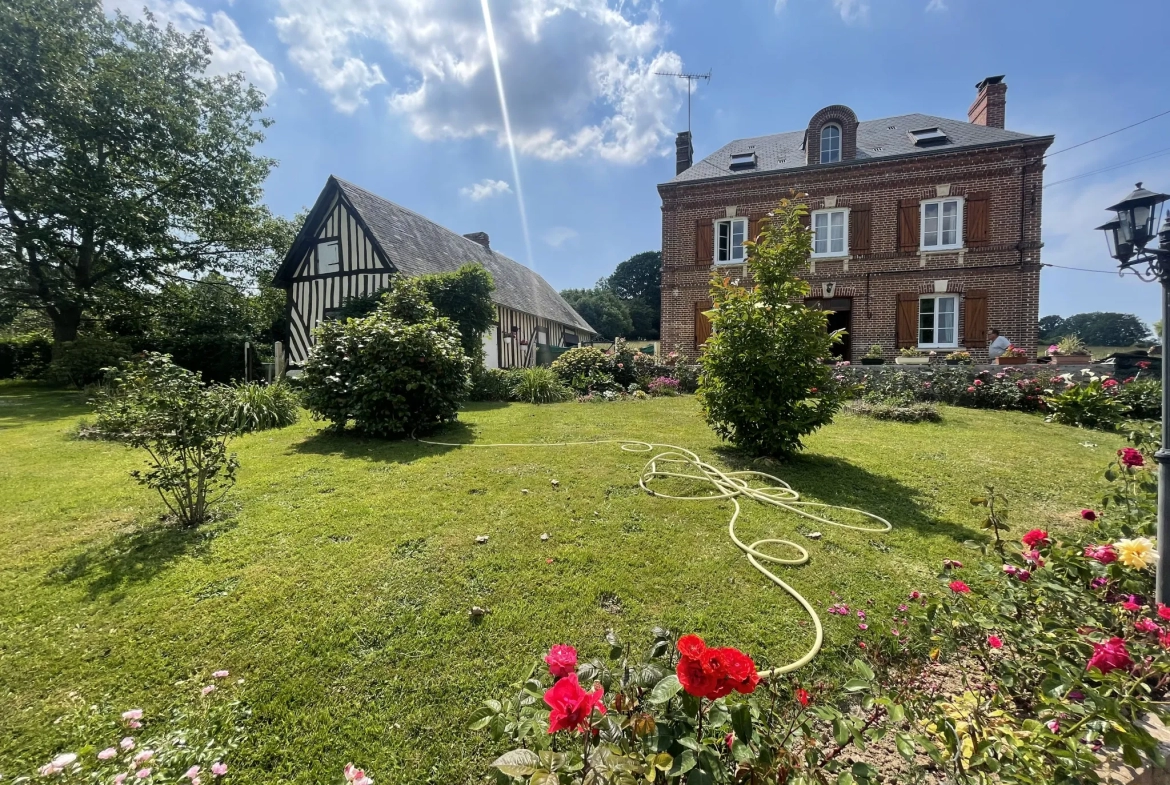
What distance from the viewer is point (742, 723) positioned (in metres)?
0.97

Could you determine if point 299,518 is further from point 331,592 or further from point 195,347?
point 195,347

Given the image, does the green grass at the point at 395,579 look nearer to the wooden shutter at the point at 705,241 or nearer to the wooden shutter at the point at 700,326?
the wooden shutter at the point at 700,326

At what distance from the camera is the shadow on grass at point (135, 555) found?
2.43 meters

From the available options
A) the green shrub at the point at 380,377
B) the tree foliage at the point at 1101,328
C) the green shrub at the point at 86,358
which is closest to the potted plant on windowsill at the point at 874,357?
the green shrub at the point at 380,377

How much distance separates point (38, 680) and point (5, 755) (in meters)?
0.40

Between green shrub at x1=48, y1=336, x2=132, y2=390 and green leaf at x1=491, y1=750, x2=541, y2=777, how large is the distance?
1681 centimetres

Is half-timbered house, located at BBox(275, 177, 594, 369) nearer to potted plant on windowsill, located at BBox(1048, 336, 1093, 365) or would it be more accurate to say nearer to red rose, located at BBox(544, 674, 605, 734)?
red rose, located at BBox(544, 674, 605, 734)

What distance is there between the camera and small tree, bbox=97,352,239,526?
9.70 feet

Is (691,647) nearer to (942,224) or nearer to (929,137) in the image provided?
(942,224)

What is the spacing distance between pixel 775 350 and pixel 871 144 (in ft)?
41.6

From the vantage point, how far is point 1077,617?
153cm

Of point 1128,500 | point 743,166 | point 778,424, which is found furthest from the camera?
point 743,166

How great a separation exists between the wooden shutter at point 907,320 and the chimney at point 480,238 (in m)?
16.7

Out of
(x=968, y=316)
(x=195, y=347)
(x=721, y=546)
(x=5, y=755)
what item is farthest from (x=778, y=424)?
(x=195, y=347)
